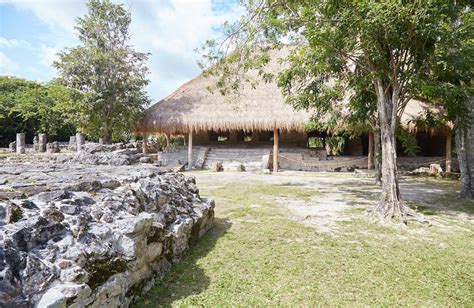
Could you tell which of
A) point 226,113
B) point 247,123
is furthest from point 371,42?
point 226,113

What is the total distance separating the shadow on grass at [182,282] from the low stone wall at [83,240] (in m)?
0.09

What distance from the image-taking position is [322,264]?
3.70 meters

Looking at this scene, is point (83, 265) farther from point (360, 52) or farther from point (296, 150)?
point (296, 150)

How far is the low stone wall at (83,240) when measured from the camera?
6.16 feet

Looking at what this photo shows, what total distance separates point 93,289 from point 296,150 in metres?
14.2

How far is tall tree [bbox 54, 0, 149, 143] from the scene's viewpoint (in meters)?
14.4

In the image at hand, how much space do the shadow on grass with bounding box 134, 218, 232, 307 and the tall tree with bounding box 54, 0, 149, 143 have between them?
1193cm

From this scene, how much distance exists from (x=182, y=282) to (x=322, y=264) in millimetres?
1609

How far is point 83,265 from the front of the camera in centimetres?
→ 220

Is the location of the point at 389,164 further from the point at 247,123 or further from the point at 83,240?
the point at 247,123

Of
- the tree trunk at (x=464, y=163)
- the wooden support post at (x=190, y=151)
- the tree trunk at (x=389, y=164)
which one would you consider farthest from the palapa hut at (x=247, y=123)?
the tree trunk at (x=389, y=164)

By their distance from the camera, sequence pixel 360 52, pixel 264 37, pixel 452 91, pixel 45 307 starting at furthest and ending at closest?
pixel 264 37 → pixel 360 52 → pixel 452 91 → pixel 45 307

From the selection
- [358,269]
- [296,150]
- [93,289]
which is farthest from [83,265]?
[296,150]

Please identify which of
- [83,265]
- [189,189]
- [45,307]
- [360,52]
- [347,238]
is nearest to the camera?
[45,307]
